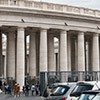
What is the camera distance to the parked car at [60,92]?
28.9 m

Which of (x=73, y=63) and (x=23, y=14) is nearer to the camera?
(x=23, y=14)

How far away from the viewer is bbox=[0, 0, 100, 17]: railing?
73488 mm

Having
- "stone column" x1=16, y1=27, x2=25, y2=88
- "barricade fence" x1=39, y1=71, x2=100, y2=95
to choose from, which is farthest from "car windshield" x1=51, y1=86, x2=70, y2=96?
"stone column" x1=16, y1=27, x2=25, y2=88

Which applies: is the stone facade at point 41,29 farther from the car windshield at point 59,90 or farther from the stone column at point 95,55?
the car windshield at point 59,90

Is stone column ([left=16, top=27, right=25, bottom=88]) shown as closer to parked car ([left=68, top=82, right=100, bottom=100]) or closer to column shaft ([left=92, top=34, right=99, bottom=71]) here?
column shaft ([left=92, top=34, right=99, bottom=71])

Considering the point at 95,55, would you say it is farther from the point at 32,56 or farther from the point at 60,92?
the point at 60,92

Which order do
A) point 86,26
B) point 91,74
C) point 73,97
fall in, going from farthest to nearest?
point 86,26
point 91,74
point 73,97

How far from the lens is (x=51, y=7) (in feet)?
256

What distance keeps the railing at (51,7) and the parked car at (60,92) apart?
4434cm

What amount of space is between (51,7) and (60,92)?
4955cm

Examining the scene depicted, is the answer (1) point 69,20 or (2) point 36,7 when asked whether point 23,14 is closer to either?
(2) point 36,7

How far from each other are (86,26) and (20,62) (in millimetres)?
17407

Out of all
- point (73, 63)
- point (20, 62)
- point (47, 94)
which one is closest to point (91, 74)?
point (20, 62)

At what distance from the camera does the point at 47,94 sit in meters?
30.8
